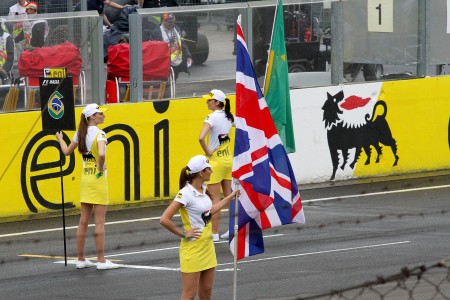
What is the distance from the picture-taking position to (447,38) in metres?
20.2

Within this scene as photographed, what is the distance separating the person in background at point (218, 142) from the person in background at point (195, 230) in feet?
13.9

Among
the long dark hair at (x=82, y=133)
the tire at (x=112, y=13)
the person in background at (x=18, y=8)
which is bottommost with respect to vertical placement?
the long dark hair at (x=82, y=133)

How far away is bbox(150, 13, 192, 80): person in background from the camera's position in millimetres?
17062

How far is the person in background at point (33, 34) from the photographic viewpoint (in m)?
15.8

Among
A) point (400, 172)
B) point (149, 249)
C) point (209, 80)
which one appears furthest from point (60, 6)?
point (149, 249)

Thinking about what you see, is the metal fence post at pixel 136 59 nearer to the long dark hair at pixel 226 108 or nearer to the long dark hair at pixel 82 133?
the long dark hair at pixel 226 108

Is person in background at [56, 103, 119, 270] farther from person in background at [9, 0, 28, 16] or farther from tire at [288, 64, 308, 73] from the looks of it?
person in background at [9, 0, 28, 16]

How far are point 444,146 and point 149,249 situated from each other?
7.66m

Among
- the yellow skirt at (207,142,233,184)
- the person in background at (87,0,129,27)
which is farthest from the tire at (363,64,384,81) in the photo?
the yellow skirt at (207,142,233,184)

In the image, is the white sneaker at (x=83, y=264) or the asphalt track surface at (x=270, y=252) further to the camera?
the white sneaker at (x=83, y=264)

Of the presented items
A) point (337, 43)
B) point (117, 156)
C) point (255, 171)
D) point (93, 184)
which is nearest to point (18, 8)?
point (117, 156)

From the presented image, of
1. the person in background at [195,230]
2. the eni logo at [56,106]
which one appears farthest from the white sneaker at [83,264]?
the person in background at [195,230]

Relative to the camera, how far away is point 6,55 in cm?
1584

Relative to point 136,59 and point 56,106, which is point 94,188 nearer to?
point 56,106
